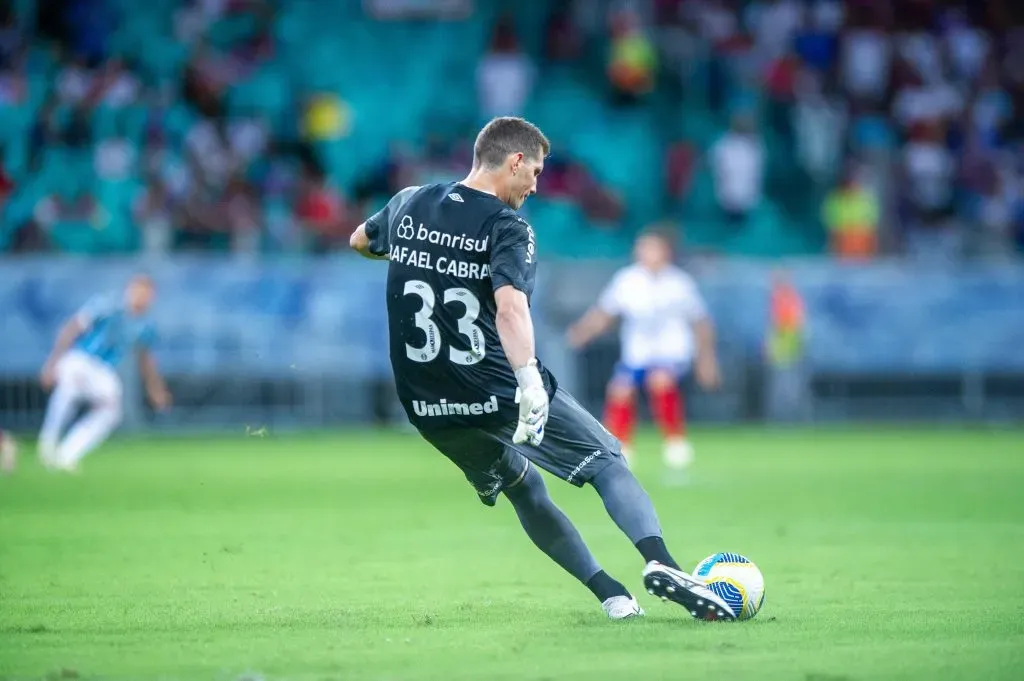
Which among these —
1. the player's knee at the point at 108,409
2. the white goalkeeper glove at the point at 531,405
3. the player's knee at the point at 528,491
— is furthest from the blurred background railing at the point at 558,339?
the white goalkeeper glove at the point at 531,405

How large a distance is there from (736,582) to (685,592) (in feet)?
1.46

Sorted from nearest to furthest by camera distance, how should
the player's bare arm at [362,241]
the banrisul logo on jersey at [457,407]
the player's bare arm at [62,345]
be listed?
the banrisul logo on jersey at [457,407], the player's bare arm at [362,241], the player's bare arm at [62,345]

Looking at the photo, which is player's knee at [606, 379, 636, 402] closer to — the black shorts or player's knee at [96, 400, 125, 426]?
player's knee at [96, 400, 125, 426]

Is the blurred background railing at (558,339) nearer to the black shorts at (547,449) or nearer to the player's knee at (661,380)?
the player's knee at (661,380)

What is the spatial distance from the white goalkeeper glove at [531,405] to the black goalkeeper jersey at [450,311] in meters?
0.45

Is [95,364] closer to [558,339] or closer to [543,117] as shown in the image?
[558,339]

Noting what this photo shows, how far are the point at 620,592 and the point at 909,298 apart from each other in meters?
18.4

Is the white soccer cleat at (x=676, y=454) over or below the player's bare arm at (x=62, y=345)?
below

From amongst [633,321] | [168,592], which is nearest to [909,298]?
[633,321]

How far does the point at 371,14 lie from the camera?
28.7 metres

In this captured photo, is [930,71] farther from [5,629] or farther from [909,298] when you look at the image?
[5,629]

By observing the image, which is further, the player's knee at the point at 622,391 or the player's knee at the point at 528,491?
the player's knee at the point at 622,391

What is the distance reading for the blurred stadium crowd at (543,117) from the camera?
2547 centimetres

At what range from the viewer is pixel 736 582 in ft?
27.2
